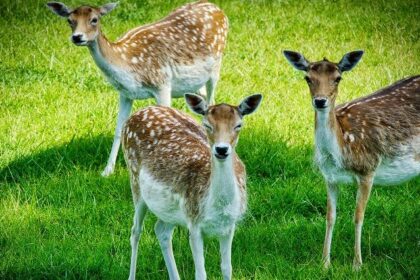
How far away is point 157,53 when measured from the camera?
9.35m

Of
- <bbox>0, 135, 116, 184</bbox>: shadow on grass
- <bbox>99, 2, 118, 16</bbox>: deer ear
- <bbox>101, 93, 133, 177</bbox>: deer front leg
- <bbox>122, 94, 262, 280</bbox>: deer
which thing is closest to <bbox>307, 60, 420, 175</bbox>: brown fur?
<bbox>122, 94, 262, 280</bbox>: deer

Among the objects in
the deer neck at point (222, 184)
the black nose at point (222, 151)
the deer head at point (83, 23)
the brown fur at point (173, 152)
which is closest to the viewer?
the black nose at point (222, 151)

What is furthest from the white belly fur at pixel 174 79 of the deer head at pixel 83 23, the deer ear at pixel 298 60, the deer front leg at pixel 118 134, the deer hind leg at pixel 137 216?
the deer ear at pixel 298 60

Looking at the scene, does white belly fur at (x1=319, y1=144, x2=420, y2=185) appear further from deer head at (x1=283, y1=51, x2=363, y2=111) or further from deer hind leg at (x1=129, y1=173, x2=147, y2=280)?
deer hind leg at (x1=129, y1=173, x2=147, y2=280)

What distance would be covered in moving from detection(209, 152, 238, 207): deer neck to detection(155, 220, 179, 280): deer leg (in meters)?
0.82

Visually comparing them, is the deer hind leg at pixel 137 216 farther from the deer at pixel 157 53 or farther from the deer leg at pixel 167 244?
the deer at pixel 157 53

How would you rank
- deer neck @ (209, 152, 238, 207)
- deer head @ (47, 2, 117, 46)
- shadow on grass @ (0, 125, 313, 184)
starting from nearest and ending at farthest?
1. deer neck @ (209, 152, 238, 207)
2. shadow on grass @ (0, 125, 313, 184)
3. deer head @ (47, 2, 117, 46)

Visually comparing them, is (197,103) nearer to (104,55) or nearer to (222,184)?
(222,184)

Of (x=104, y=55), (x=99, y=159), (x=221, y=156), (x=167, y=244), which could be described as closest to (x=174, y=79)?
(x=104, y=55)

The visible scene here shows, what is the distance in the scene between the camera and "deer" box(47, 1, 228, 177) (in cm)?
885

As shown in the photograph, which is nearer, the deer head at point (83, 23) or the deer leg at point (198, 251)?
the deer leg at point (198, 251)

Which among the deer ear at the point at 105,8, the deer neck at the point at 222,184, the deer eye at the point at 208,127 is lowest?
the deer neck at the point at 222,184

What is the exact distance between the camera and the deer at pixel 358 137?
6.72 meters

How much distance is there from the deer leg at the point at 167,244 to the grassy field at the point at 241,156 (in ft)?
0.65
